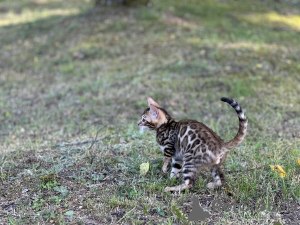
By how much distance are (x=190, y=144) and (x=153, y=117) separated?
694 millimetres

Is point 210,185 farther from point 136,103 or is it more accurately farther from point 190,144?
point 136,103

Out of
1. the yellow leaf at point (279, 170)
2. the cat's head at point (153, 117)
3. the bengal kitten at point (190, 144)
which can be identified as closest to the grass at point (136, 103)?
the yellow leaf at point (279, 170)

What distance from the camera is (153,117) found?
15.0 ft

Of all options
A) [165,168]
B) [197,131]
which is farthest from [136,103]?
[197,131]

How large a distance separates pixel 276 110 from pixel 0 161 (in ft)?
16.8

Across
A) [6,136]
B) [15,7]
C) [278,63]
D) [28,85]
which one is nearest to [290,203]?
[6,136]

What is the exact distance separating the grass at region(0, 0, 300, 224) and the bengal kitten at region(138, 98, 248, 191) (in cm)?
20

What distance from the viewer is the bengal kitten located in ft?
13.0

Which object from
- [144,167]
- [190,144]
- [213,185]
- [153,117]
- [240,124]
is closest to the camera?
[240,124]

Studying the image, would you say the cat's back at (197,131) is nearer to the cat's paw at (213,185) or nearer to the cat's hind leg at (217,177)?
the cat's hind leg at (217,177)

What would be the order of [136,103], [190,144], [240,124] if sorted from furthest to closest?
1. [136,103]
2. [190,144]
3. [240,124]

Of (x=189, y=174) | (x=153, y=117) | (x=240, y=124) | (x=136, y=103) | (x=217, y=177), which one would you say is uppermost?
(x=240, y=124)

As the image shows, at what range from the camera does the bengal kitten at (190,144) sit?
3965 mm

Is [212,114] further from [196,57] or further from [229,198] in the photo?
[229,198]
